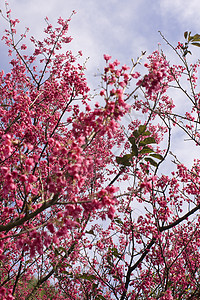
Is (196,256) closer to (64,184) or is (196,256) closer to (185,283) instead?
(185,283)

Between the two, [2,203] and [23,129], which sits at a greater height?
[23,129]

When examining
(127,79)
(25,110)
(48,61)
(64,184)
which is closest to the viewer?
(64,184)

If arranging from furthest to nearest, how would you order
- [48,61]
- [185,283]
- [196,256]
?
[48,61] → [196,256] → [185,283]

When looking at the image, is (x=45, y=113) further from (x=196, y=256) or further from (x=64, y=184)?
(x=196, y=256)

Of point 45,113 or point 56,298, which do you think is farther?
point 56,298

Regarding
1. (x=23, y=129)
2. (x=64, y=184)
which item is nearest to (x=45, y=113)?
(x=23, y=129)

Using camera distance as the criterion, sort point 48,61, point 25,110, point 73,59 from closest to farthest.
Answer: point 25,110 → point 73,59 → point 48,61

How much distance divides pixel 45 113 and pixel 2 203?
2.83 metres

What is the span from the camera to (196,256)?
6379mm

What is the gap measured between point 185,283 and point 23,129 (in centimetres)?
492

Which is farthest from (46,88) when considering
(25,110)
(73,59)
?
(25,110)

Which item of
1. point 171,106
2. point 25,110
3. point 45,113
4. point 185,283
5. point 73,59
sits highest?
point 171,106

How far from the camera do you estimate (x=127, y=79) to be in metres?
2.95

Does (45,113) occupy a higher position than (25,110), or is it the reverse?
(45,113)
